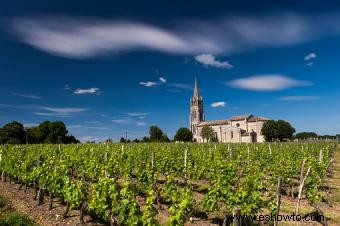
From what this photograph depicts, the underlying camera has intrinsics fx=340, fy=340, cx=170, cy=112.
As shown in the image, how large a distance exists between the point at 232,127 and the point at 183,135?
15471mm

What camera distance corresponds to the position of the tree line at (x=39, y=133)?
7044 cm

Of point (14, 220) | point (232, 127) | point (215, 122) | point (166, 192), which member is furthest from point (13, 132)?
point (166, 192)

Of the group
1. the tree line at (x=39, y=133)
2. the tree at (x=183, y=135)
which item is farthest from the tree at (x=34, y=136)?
the tree at (x=183, y=135)

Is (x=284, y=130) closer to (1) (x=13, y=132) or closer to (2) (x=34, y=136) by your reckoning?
(2) (x=34, y=136)

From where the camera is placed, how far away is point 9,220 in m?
8.58

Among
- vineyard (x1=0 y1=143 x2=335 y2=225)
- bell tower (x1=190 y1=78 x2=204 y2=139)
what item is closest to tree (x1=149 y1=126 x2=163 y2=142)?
bell tower (x1=190 y1=78 x2=204 y2=139)

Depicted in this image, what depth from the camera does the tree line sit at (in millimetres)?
70438

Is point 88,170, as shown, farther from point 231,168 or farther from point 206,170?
point 231,168

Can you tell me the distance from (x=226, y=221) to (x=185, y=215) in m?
2.02

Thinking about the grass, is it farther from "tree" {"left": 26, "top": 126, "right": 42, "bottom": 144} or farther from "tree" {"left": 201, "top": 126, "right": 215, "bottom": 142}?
"tree" {"left": 201, "top": 126, "right": 215, "bottom": 142}

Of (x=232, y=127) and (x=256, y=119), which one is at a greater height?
(x=256, y=119)

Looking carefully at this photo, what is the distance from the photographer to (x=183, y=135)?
10062cm

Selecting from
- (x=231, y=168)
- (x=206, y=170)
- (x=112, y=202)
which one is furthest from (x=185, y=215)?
(x=206, y=170)

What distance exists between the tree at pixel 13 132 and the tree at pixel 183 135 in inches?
1711
